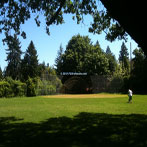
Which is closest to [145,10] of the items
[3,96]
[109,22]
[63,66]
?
[109,22]

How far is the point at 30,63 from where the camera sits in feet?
187

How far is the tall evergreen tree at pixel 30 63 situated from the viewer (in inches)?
2010

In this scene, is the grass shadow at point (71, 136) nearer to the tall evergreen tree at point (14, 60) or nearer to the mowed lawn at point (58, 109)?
the mowed lawn at point (58, 109)

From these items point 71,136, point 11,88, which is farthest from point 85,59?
point 71,136

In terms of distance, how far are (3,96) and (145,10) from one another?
78.0 feet

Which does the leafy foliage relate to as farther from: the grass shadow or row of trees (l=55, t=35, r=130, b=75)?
the grass shadow

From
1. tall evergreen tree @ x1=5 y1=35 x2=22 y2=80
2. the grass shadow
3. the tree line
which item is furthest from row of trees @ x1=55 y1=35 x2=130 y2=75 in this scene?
the grass shadow

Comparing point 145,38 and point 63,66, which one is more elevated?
point 63,66

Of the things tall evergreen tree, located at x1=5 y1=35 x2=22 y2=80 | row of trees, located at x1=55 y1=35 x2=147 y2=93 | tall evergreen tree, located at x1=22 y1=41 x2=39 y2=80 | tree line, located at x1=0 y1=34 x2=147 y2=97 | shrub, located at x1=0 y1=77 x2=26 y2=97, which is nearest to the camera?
shrub, located at x1=0 y1=77 x2=26 y2=97

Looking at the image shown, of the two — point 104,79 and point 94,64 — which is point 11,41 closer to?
point 104,79

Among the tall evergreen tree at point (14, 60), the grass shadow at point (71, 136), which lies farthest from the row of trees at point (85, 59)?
the grass shadow at point (71, 136)

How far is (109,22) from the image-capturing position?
7.04 meters

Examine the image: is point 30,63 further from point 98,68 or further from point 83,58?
point 98,68

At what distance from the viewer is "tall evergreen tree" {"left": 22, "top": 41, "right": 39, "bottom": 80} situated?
5107 cm
